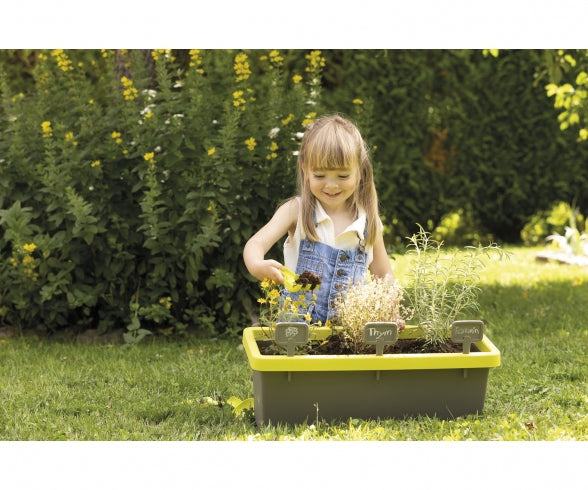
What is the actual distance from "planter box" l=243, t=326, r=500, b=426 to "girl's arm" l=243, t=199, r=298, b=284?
0.92ft

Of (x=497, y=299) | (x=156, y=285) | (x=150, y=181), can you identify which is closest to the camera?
(x=150, y=181)

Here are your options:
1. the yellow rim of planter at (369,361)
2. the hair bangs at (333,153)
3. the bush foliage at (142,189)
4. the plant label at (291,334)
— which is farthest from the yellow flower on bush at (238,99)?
the plant label at (291,334)

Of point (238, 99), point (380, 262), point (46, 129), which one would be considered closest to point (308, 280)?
point (380, 262)

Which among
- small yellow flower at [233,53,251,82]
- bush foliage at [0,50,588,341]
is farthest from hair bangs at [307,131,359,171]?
small yellow flower at [233,53,251,82]

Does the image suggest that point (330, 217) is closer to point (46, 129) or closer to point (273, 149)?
point (273, 149)

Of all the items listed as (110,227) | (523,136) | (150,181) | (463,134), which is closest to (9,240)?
(110,227)

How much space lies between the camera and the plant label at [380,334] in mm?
2930

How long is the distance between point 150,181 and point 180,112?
70cm

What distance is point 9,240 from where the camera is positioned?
484 cm

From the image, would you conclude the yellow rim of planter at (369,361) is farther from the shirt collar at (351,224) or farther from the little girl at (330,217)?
the shirt collar at (351,224)

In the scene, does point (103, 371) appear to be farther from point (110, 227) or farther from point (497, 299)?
point (497, 299)

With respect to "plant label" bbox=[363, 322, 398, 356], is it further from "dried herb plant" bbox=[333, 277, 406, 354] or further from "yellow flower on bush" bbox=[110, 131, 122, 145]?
"yellow flower on bush" bbox=[110, 131, 122, 145]

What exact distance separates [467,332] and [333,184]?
83 cm

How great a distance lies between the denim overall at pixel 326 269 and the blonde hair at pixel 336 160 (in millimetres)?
67
